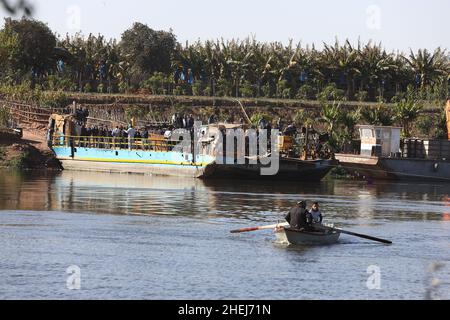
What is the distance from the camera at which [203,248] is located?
3559cm

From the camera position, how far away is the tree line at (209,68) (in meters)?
92.9

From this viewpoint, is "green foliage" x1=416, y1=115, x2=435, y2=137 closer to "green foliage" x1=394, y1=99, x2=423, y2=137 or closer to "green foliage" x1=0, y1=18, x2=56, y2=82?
"green foliage" x1=394, y1=99, x2=423, y2=137

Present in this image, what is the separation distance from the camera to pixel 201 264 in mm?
32594

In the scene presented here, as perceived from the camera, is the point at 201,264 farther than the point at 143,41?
No

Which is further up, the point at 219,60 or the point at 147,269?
the point at 219,60

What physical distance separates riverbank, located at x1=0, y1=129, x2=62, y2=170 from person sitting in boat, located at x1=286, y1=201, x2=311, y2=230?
3926 centimetres

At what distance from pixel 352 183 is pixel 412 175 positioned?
4.31 meters

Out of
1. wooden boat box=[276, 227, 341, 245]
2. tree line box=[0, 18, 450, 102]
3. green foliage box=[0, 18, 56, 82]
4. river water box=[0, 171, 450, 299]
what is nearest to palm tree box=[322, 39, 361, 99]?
tree line box=[0, 18, 450, 102]

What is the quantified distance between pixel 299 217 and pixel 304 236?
806 millimetres

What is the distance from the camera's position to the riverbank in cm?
7231

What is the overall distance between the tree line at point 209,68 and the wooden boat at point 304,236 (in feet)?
179

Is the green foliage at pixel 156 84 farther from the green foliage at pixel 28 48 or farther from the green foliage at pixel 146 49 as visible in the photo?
the green foliage at pixel 28 48
